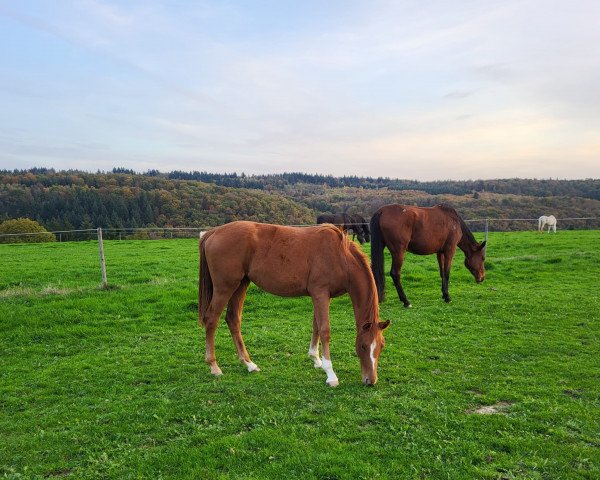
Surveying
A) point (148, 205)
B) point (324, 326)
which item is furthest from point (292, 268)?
point (148, 205)

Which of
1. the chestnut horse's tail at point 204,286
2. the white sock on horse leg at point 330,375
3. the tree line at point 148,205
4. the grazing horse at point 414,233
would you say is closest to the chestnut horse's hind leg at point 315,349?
the white sock on horse leg at point 330,375

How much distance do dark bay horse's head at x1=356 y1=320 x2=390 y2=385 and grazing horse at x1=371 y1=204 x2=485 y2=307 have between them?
4.05 meters

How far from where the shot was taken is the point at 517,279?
12539 millimetres

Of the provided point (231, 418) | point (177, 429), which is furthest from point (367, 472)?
point (177, 429)

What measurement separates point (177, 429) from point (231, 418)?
548 millimetres

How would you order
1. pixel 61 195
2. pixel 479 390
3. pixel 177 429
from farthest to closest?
1. pixel 61 195
2. pixel 479 390
3. pixel 177 429

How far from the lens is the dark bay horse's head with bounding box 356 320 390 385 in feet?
16.5

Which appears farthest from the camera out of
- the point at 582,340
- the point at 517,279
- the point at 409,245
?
the point at 517,279

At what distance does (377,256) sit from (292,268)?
4.14 meters

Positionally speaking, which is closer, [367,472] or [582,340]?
[367,472]

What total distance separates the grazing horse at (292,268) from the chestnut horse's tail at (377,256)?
3.42 meters

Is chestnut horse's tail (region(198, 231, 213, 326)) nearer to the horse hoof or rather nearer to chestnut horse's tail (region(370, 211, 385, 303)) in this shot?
the horse hoof

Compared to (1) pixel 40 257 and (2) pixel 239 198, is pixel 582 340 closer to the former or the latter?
(1) pixel 40 257

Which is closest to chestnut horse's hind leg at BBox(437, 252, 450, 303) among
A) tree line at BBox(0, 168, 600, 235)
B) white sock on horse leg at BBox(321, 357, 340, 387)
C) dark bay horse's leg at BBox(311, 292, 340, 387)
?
dark bay horse's leg at BBox(311, 292, 340, 387)
